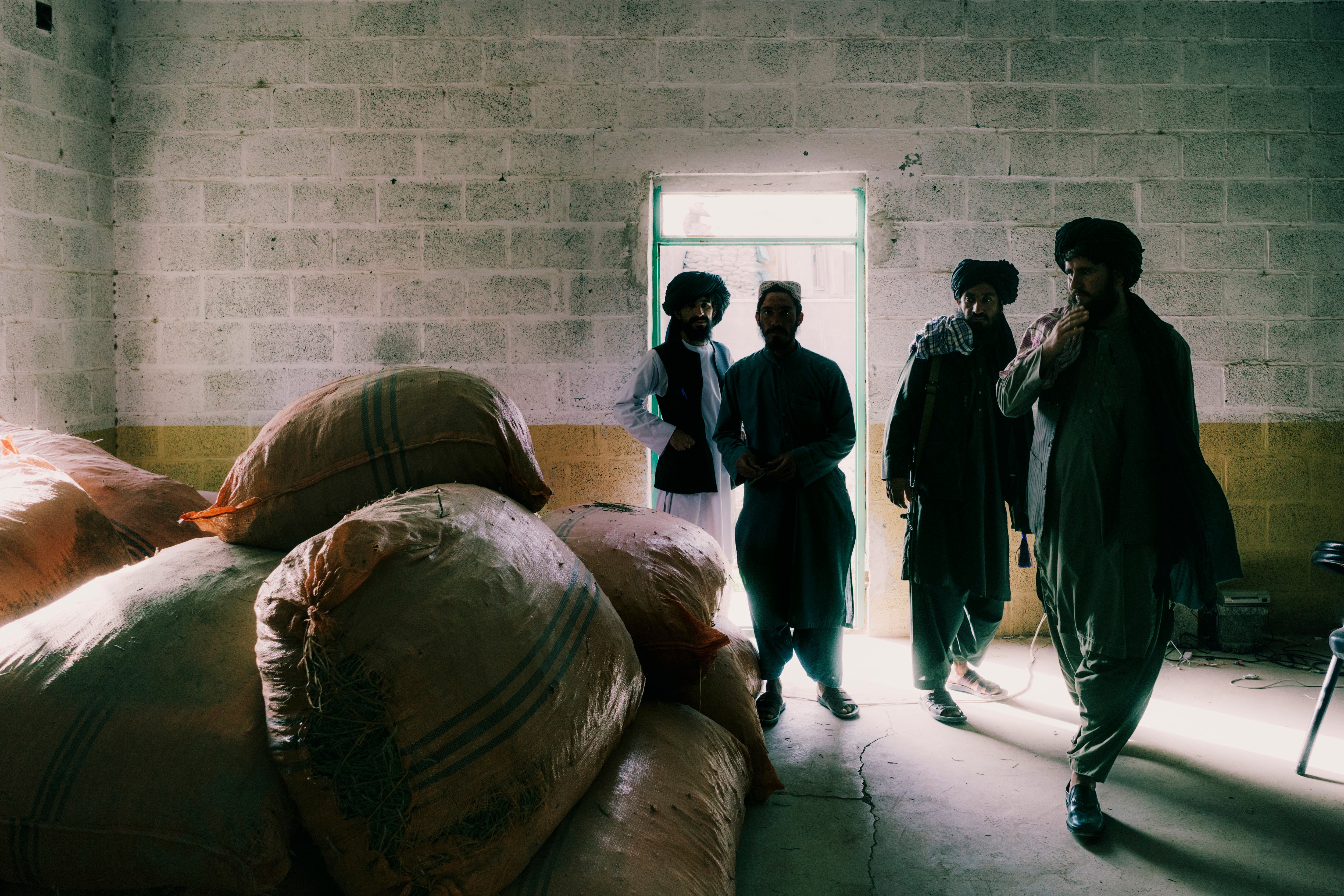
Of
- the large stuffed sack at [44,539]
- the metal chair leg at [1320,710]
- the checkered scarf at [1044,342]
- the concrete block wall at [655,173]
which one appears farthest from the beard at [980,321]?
the large stuffed sack at [44,539]

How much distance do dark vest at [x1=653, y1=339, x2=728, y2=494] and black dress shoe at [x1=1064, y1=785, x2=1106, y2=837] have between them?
1759 millimetres

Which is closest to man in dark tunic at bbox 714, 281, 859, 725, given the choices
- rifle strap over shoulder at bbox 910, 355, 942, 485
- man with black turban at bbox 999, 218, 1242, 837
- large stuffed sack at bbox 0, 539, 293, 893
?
rifle strap over shoulder at bbox 910, 355, 942, 485

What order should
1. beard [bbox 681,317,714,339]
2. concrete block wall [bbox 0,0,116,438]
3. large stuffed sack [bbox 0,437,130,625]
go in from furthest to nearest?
beard [bbox 681,317,714,339] < concrete block wall [bbox 0,0,116,438] < large stuffed sack [bbox 0,437,130,625]

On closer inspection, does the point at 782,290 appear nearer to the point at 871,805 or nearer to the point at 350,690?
the point at 871,805

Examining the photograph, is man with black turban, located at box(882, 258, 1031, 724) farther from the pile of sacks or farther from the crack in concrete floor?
the pile of sacks

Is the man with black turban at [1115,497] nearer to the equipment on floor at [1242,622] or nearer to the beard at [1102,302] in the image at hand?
the beard at [1102,302]

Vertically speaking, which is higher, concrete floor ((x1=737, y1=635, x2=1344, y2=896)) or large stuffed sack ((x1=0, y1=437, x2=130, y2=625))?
large stuffed sack ((x1=0, y1=437, x2=130, y2=625))

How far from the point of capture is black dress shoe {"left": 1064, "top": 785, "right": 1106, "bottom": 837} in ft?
6.99

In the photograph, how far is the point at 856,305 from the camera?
4.05 m

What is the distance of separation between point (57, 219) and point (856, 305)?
377 cm

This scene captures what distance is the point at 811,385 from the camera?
300 centimetres

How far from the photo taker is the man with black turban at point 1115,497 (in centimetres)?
211

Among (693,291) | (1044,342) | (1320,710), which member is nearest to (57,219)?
(693,291)

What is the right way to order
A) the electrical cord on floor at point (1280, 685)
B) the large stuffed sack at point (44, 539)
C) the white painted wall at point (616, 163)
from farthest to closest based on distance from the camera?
the white painted wall at point (616, 163), the electrical cord on floor at point (1280, 685), the large stuffed sack at point (44, 539)
